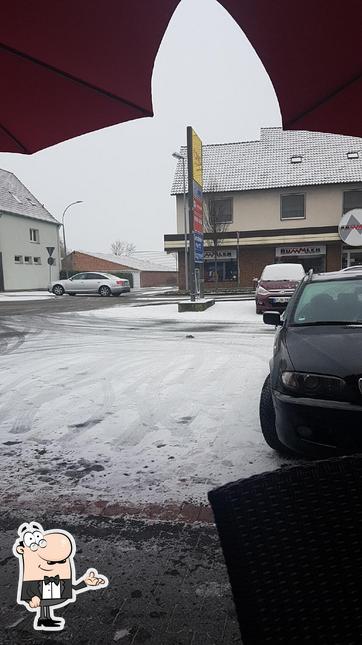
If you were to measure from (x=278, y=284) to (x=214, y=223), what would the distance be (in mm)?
15453

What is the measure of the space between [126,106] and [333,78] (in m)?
1.31

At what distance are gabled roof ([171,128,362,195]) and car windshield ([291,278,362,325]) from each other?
88.3ft

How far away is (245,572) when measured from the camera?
1.26 meters

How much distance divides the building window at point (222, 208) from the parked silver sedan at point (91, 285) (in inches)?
312

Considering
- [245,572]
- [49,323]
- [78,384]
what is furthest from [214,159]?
[245,572]

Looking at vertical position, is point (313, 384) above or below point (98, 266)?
below

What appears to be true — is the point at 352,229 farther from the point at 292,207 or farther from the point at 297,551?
the point at 292,207

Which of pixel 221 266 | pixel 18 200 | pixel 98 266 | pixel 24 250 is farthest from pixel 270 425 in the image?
pixel 98 266

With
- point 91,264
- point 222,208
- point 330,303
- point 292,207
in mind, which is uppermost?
point 222,208

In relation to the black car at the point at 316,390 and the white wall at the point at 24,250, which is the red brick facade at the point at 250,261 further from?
the black car at the point at 316,390

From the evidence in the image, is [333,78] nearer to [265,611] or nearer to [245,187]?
[265,611]

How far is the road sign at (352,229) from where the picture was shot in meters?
8.63

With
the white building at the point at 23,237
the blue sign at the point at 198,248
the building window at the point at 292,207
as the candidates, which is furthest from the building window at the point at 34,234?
the blue sign at the point at 198,248

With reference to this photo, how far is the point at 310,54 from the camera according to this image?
2486mm
